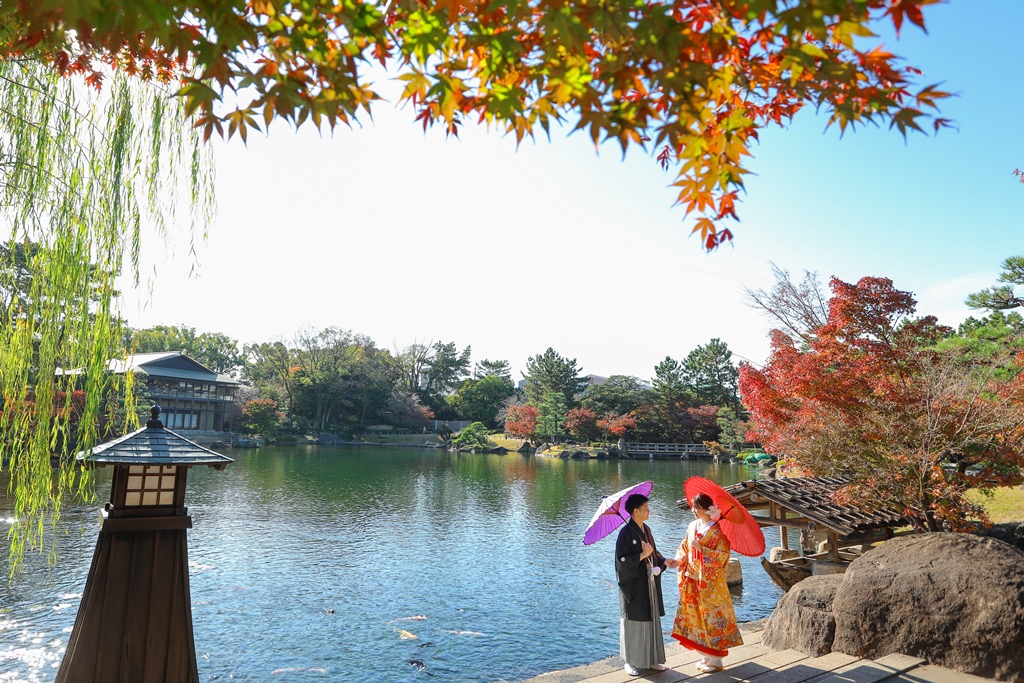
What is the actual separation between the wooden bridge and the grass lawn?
73.7 ft

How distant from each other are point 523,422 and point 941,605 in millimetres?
37785

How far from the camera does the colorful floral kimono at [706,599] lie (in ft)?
13.4

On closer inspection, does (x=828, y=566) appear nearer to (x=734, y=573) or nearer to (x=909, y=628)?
(x=734, y=573)

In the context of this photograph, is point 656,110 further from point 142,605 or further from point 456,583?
point 456,583

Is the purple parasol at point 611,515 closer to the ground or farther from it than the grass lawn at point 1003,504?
farther from it

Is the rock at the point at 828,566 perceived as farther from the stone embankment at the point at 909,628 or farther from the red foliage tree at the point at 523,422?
the red foliage tree at the point at 523,422

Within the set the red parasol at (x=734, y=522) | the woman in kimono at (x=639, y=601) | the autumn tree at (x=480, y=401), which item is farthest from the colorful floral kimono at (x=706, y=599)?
the autumn tree at (x=480, y=401)

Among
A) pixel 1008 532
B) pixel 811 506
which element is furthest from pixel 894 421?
pixel 1008 532

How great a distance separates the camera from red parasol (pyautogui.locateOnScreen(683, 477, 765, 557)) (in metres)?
4.34

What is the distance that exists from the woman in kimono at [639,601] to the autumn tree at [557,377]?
3642 cm

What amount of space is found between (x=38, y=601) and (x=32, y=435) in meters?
6.34

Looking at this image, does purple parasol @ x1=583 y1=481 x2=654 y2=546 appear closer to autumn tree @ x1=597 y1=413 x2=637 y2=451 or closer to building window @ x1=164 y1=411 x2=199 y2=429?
autumn tree @ x1=597 y1=413 x2=637 y2=451

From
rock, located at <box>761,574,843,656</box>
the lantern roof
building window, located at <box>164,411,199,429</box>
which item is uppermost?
building window, located at <box>164,411,199,429</box>

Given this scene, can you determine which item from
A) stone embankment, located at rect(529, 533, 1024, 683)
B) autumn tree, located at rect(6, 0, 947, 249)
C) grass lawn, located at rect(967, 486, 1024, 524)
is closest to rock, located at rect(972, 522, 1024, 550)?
stone embankment, located at rect(529, 533, 1024, 683)
